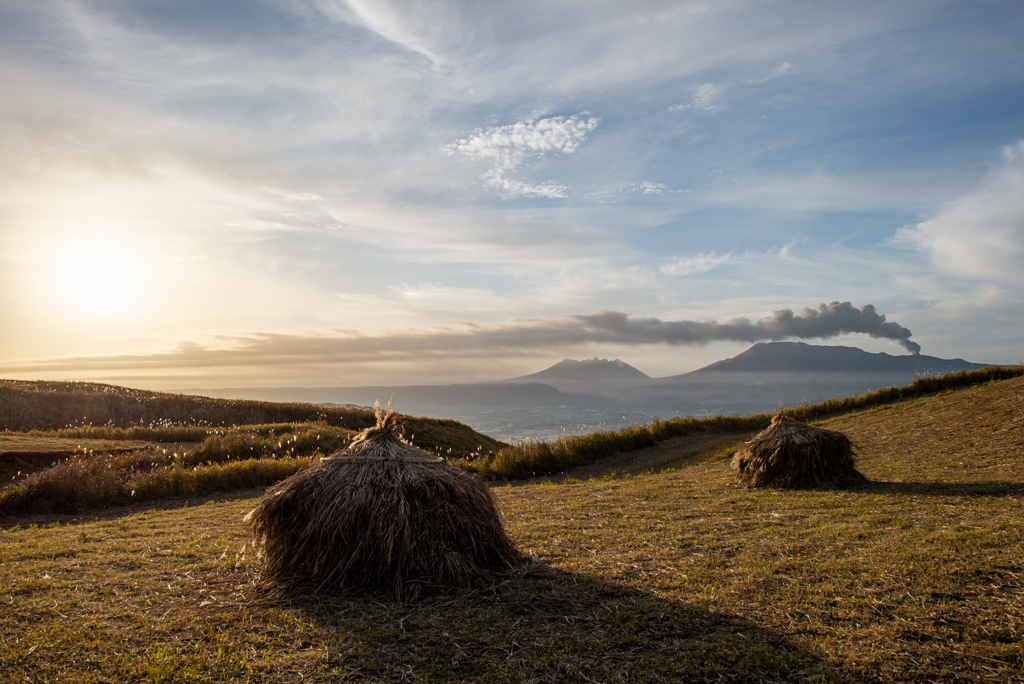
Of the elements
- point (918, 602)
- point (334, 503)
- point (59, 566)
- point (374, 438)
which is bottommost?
point (59, 566)

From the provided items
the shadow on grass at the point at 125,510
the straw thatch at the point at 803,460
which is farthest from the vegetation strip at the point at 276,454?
the straw thatch at the point at 803,460

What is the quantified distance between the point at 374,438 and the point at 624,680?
332 cm

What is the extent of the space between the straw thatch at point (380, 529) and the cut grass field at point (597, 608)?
0.28 m

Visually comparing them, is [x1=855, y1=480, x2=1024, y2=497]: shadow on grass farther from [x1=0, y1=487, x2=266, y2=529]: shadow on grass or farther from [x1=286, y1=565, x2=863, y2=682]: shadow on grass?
[x1=0, y1=487, x2=266, y2=529]: shadow on grass

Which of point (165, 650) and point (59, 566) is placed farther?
point (59, 566)

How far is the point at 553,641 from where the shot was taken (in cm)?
382

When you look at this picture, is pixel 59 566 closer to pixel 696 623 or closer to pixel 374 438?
pixel 374 438

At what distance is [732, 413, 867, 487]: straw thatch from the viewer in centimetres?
1027

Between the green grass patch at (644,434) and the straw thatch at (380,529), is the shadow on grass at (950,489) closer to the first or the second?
the green grass patch at (644,434)

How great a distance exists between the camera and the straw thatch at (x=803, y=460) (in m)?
10.3

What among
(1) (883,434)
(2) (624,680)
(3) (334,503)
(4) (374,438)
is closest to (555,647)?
(2) (624,680)

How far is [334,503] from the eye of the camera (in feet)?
16.1

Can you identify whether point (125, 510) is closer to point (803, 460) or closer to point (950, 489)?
point (803, 460)

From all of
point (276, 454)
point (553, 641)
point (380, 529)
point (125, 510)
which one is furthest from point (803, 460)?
point (276, 454)
